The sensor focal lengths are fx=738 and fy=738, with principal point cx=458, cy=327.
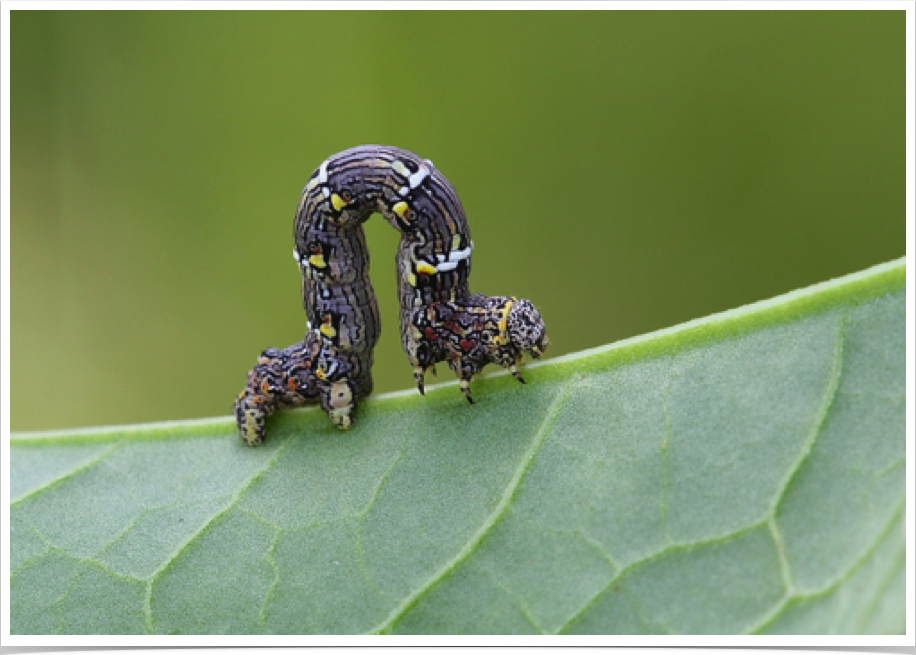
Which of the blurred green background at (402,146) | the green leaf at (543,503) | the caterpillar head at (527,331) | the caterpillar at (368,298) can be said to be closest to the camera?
the green leaf at (543,503)

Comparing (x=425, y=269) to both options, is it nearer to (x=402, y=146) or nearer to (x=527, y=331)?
(x=527, y=331)

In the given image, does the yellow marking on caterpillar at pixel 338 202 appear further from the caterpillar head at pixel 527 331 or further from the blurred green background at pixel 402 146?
the blurred green background at pixel 402 146

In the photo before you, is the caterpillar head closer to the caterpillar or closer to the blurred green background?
the caterpillar

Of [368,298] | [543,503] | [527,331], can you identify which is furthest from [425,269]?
[543,503]

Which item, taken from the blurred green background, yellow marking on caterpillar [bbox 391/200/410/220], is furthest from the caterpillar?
→ the blurred green background

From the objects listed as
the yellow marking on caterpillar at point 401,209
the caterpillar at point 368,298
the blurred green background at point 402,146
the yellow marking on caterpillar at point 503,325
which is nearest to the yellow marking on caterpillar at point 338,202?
the caterpillar at point 368,298

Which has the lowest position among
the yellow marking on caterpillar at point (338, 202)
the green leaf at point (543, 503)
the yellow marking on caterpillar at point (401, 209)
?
the green leaf at point (543, 503)

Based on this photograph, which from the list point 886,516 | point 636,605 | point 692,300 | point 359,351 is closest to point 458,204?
point 359,351
